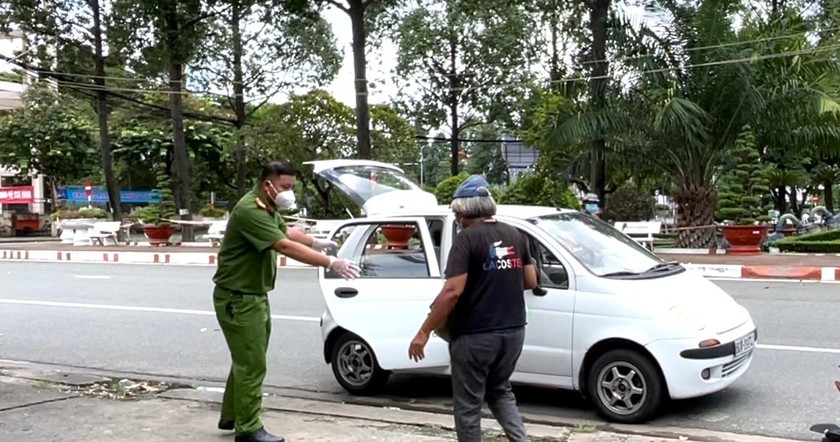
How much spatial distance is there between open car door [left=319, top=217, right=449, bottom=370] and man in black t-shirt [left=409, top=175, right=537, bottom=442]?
2.17 meters

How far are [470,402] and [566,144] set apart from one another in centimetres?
1510

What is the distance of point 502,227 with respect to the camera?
446 centimetres

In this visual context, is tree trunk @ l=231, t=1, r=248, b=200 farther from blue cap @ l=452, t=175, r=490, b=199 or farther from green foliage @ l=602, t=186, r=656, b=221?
blue cap @ l=452, t=175, r=490, b=199

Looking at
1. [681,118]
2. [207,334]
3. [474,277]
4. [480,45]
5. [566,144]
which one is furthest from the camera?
[480,45]

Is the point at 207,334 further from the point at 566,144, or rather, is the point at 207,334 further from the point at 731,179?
the point at 731,179

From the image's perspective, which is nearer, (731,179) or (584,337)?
(584,337)

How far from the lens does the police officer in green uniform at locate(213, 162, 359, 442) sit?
524cm

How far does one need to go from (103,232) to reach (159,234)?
9.88ft

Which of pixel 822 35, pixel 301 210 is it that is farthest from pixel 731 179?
pixel 301 210

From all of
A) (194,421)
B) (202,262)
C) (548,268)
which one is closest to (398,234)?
(548,268)

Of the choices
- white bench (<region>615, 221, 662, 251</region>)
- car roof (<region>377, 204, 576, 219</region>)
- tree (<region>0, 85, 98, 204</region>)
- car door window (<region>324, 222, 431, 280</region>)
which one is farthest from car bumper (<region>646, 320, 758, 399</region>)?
tree (<region>0, 85, 98, 204</region>)

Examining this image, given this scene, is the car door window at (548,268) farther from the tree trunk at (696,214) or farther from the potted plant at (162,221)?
the potted plant at (162,221)

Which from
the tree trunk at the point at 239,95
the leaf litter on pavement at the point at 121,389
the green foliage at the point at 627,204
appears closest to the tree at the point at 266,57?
the tree trunk at the point at 239,95

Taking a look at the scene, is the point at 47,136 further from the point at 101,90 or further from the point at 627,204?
the point at 627,204
